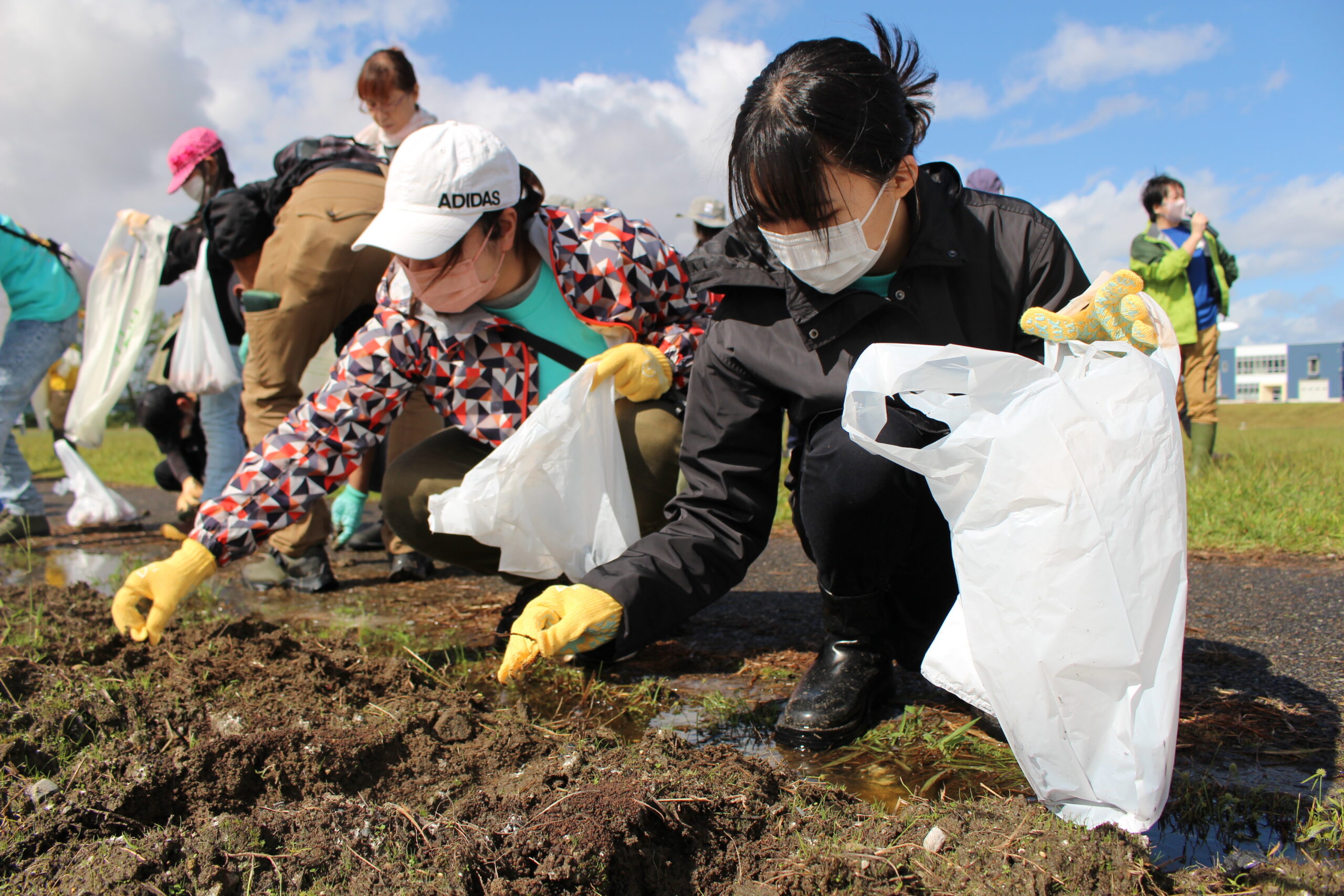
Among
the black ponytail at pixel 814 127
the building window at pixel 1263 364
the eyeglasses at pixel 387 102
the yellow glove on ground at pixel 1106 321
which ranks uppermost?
the building window at pixel 1263 364

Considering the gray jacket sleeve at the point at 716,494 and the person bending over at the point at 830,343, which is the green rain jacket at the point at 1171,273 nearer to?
the person bending over at the point at 830,343

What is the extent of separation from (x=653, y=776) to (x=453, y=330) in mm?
1361

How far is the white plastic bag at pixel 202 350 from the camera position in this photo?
141 inches

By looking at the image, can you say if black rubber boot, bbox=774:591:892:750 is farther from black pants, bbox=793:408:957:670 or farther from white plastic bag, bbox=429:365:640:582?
white plastic bag, bbox=429:365:640:582

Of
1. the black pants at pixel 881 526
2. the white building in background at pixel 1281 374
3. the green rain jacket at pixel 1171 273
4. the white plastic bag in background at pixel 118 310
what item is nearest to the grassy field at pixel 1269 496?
the green rain jacket at pixel 1171 273

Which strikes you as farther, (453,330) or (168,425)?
(168,425)

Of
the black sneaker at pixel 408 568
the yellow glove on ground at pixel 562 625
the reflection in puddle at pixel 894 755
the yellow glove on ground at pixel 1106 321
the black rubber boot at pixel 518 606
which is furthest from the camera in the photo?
the black sneaker at pixel 408 568

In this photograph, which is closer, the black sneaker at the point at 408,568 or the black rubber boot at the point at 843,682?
the black rubber boot at the point at 843,682

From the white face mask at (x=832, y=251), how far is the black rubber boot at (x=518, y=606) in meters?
1.19

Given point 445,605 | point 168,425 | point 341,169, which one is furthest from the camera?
point 168,425

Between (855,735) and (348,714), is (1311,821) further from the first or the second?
(348,714)

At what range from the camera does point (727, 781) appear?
1.31 meters

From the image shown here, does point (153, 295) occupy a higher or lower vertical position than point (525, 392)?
higher

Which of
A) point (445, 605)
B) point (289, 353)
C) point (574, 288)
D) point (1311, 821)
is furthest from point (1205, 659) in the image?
point (289, 353)
